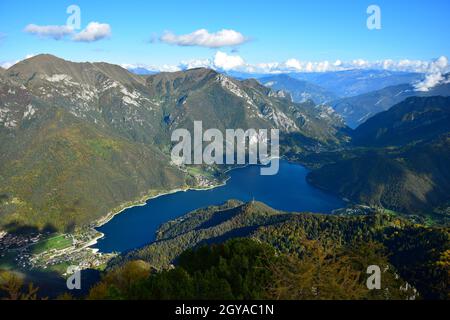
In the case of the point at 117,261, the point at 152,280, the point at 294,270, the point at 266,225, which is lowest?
the point at 117,261

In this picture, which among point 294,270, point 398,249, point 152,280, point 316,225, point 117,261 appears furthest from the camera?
point 117,261

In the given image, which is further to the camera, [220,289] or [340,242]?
[340,242]

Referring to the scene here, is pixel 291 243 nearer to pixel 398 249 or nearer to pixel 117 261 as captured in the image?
pixel 398 249

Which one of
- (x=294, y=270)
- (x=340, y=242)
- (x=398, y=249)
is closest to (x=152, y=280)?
(x=294, y=270)

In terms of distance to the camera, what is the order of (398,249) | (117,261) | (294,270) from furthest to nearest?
Answer: (117,261), (398,249), (294,270)

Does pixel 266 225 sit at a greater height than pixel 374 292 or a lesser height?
lesser
